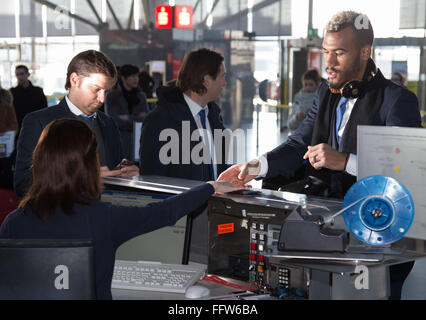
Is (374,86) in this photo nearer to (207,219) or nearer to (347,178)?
(347,178)

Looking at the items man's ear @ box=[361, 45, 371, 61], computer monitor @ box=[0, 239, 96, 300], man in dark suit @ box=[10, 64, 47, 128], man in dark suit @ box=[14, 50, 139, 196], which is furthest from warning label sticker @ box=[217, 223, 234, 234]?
man in dark suit @ box=[10, 64, 47, 128]

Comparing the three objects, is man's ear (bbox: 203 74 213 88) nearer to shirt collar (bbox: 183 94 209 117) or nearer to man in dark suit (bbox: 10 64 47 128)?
shirt collar (bbox: 183 94 209 117)

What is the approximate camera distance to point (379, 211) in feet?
7.36

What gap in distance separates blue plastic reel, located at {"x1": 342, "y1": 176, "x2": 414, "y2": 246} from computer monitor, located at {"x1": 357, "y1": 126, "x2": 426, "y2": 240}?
7 cm

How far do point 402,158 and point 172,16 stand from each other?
439 inches

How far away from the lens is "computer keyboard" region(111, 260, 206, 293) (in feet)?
8.38

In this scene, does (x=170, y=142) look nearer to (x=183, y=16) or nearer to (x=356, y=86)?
(x=356, y=86)

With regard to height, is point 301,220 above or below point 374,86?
below

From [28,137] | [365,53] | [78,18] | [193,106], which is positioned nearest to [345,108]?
[365,53]

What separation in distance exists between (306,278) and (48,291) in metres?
0.84

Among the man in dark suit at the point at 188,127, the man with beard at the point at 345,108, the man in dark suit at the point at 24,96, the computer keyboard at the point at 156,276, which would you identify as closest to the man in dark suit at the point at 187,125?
the man in dark suit at the point at 188,127

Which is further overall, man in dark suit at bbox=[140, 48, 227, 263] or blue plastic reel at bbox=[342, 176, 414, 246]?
man in dark suit at bbox=[140, 48, 227, 263]

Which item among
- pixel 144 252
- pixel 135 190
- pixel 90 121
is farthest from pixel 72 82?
pixel 144 252

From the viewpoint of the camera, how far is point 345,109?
10.3 ft
